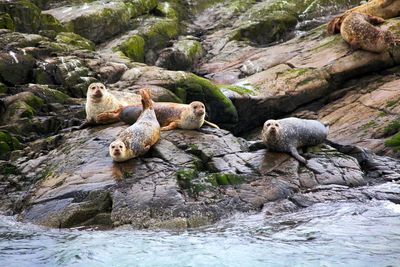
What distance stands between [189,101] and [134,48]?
311 inches

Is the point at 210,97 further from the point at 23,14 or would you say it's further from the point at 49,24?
the point at 49,24

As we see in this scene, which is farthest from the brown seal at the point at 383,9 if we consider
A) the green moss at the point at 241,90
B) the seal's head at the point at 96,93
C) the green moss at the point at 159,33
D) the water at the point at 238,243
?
the water at the point at 238,243

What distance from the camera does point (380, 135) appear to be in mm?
13906

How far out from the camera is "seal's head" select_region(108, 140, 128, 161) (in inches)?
390

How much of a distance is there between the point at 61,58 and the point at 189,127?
5.84 meters

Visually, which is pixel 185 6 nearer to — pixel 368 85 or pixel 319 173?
pixel 368 85

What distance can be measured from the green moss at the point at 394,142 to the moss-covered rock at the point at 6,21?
12.3m

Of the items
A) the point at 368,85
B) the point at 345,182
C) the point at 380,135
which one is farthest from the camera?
the point at 368,85

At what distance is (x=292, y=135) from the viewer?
11.6 meters

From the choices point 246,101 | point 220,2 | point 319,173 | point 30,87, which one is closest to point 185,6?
point 220,2

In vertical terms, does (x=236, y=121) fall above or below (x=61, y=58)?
below

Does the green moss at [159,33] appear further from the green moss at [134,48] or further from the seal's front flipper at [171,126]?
the seal's front flipper at [171,126]

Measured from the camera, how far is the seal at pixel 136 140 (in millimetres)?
9977

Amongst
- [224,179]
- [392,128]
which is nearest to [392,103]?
[392,128]
